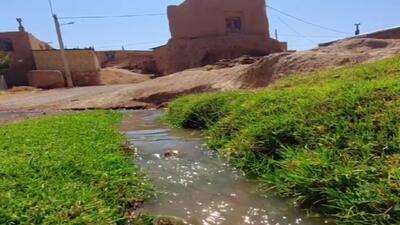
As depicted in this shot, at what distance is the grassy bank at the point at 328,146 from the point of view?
261 cm

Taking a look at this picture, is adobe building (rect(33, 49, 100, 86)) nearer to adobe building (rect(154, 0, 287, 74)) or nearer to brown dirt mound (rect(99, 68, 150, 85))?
brown dirt mound (rect(99, 68, 150, 85))

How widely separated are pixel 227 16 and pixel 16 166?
26.4 meters

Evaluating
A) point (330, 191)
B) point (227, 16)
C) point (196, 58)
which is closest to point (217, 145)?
point (330, 191)

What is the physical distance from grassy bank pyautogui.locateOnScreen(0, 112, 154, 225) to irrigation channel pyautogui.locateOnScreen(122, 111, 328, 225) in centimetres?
27

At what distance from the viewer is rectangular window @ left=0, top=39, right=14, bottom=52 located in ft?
101

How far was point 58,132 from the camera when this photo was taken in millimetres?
6445

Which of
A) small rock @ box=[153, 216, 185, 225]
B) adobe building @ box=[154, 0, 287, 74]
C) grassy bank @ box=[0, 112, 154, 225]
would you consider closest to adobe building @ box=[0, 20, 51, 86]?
adobe building @ box=[154, 0, 287, 74]

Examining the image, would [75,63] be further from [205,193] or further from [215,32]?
[205,193]

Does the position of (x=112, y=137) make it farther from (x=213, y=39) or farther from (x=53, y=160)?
(x=213, y=39)

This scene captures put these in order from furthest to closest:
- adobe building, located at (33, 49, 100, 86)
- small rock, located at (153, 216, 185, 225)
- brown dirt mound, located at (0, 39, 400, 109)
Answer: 1. adobe building, located at (33, 49, 100, 86)
2. brown dirt mound, located at (0, 39, 400, 109)
3. small rock, located at (153, 216, 185, 225)

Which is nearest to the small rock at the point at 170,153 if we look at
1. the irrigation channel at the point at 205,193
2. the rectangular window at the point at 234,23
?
the irrigation channel at the point at 205,193

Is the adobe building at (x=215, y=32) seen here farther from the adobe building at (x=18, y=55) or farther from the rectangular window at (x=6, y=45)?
the rectangular window at (x=6, y=45)

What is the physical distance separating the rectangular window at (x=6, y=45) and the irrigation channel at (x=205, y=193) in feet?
97.9

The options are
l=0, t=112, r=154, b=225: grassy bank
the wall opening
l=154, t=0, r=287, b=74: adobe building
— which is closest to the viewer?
l=0, t=112, r=154, b=225: grassy bank
